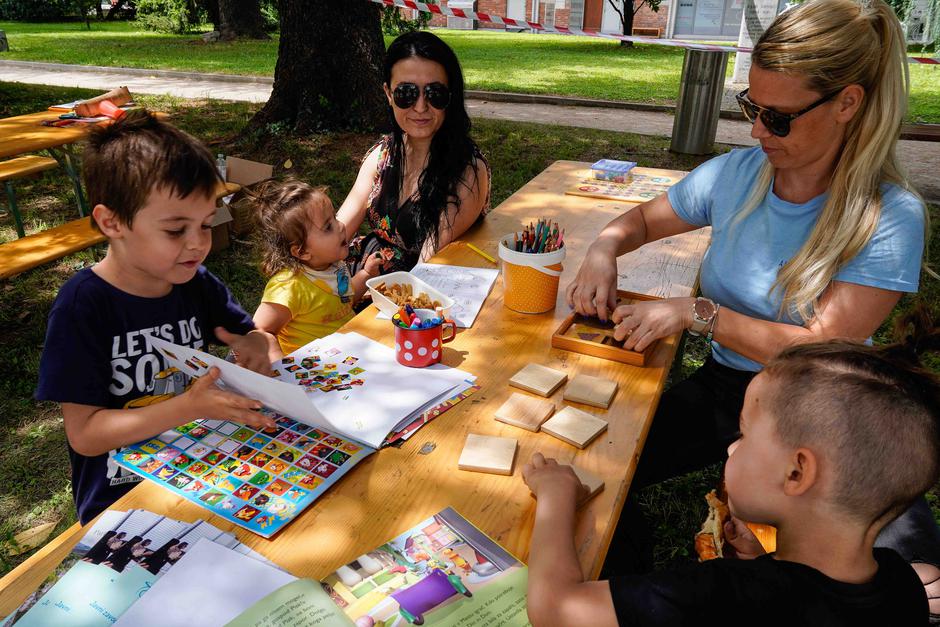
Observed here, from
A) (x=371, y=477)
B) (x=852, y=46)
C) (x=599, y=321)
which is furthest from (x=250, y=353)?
(x=852, y=46)

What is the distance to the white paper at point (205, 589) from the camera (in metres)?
0.97

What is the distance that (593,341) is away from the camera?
69.7 inches

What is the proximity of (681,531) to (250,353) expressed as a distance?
1817 millimetres

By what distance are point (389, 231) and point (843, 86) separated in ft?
5.99

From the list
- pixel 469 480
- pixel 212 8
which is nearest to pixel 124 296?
pixel 469 480

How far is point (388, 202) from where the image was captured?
2.92m

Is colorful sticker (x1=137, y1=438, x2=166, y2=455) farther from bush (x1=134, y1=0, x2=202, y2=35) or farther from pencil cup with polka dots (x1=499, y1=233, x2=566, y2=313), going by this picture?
bush (x1=134, y1=0, x2=202, y2=35)

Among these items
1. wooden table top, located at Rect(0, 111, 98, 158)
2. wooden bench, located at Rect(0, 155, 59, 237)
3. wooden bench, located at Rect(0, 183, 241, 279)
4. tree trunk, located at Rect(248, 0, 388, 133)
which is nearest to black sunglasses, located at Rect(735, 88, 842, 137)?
wooden bench, located at Rect(0, 183, 241, 279)

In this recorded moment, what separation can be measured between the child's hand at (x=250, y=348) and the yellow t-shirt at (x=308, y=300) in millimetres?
352

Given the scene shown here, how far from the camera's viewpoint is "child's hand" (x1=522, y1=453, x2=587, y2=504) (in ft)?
3.88

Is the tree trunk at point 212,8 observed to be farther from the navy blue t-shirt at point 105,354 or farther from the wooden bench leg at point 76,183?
the navy blue t-shirt at point 105,354

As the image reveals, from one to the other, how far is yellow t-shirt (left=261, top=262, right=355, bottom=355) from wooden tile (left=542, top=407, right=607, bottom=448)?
1185 mm

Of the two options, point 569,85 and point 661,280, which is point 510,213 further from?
point 569,85

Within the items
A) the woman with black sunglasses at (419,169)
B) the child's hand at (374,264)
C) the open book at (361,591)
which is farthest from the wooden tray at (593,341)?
the child's hand at (374,264)
